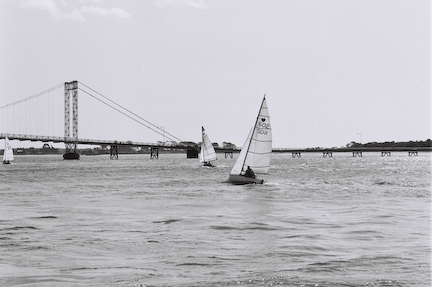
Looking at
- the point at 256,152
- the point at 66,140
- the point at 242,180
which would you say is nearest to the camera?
the point at 256,152

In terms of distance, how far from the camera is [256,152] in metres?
42.3

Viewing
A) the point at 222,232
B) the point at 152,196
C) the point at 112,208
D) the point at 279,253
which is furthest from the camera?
the point at 152,196

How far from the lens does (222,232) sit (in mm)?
17781

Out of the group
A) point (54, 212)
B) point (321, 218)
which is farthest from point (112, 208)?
point (321, 218)

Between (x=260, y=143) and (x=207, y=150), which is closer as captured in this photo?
(x=260, y=143)

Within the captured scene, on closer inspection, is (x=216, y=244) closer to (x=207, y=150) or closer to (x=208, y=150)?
(x=208, y=150)

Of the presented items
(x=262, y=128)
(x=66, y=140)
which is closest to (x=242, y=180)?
(x=262, y=128)

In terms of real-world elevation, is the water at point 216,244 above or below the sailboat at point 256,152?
below

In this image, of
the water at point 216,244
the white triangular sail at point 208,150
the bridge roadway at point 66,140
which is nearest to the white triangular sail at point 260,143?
the water at point 216,244

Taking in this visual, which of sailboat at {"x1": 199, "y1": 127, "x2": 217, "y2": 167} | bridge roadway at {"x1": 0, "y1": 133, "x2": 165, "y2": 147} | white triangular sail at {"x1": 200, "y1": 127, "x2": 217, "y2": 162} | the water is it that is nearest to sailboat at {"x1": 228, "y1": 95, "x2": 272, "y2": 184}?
the water

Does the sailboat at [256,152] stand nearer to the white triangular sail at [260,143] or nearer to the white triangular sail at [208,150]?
the white triangular sail at [260,143]

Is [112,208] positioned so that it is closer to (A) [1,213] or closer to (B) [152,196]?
(A) [1,213]

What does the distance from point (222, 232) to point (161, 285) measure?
23.9 feet

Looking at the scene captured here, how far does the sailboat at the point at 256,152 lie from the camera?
138 ft
